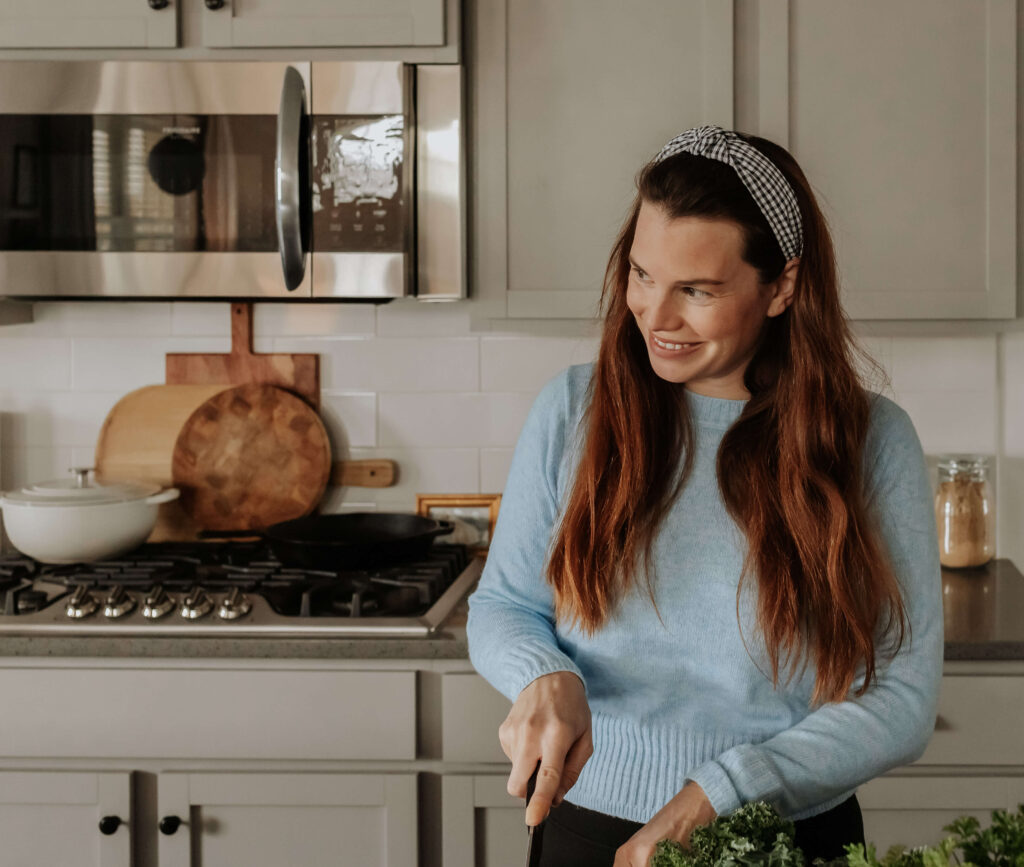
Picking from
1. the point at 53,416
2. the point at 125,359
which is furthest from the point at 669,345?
the point at 53,416

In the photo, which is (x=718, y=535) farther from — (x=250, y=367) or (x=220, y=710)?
(x=250, y=367)

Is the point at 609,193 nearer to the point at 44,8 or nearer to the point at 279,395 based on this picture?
the point at 279,395

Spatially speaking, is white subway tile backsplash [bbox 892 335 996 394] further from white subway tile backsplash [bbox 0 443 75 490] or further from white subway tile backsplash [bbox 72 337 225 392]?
white subway tile backsplash [bbox 0 443 75 490]

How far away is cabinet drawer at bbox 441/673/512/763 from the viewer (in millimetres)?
1732

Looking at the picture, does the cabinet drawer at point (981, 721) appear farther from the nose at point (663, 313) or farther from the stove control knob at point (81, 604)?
the stove control knob at point (81, 604)

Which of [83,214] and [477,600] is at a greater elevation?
[83,214]

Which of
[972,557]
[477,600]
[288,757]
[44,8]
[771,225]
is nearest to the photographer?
[771,225]

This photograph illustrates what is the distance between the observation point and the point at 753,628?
1.20 metres

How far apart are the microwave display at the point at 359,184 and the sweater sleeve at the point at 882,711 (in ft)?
3.36

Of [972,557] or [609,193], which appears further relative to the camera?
[972,557]

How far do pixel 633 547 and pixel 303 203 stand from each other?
3.45 feet

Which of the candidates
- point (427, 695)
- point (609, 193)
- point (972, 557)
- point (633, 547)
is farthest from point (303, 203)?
point (972, 557)

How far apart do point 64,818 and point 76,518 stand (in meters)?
0.54

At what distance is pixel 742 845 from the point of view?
0.71m
